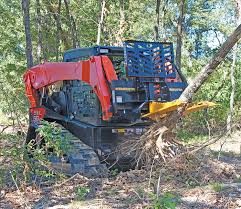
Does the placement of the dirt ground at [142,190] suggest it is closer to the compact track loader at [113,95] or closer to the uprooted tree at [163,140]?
the uprooted tree at [163,140]

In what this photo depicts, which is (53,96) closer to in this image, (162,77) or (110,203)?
(162,77)

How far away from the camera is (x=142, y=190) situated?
19.5 ft

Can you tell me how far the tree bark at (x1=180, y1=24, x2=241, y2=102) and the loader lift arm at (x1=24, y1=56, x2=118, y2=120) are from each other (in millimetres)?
1461

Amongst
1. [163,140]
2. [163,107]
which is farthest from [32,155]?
[163,107]

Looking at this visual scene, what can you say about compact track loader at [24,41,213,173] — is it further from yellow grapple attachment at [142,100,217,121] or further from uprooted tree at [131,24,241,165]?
uprooted tree at [131,24,241,165]

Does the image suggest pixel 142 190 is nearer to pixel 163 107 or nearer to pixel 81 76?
pixel 163 107

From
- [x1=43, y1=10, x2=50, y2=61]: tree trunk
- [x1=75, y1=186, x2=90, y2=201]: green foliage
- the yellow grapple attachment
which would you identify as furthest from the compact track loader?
[x1=43, y1=10, x2=50, y2=61]: tree trunk

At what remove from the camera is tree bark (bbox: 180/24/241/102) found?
20.0 ft

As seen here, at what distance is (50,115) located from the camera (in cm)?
920

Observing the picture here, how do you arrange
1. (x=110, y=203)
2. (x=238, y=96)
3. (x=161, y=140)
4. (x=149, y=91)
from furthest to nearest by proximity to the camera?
(x=238, y=96), (x=149, y=91), (x=161, y=140), (x=110, y=203)

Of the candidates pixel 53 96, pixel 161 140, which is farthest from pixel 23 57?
pixel 161 140

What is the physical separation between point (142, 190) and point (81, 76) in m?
3.02

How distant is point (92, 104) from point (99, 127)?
1.51ft

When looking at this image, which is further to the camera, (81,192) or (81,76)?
(81,76)
